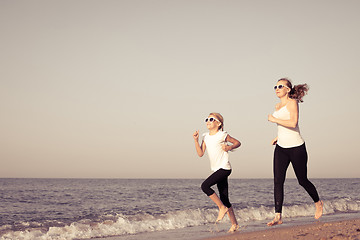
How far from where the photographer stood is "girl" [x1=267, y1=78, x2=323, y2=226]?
6531mm

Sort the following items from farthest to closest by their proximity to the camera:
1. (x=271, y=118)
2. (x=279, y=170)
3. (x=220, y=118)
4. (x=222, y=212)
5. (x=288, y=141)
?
(x=220, y=118) → (x=222, y=212) → (x=279, y=170) → (x=288, y=141) → (x=271, y=118)

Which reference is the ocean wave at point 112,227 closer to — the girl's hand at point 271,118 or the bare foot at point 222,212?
the bare foot at point 222,212

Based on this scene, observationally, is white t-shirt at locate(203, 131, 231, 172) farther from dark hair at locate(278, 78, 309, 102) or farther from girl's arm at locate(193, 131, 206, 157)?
dark hair at locate(278, 78, 309, 102)

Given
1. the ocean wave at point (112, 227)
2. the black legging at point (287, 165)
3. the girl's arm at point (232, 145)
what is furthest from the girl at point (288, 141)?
the ocean wave at point (112, 227)

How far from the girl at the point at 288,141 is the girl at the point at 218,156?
961 millimetres

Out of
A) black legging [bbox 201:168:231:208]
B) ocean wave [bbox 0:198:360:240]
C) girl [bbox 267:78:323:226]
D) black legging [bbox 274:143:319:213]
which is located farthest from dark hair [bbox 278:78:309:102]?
ocean wave [bbox 0:198:360:240]

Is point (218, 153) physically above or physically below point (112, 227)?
above

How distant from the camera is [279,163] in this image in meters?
6.75

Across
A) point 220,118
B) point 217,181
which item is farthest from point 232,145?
point 217,181

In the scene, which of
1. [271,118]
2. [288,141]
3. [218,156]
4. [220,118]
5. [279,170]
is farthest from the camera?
[220,118]

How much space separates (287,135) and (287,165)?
551 mm

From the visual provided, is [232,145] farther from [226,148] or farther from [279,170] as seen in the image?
[279,170]

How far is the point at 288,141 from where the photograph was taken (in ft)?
21.8

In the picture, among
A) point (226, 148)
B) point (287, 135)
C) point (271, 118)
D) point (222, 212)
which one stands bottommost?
point (222, 212)
